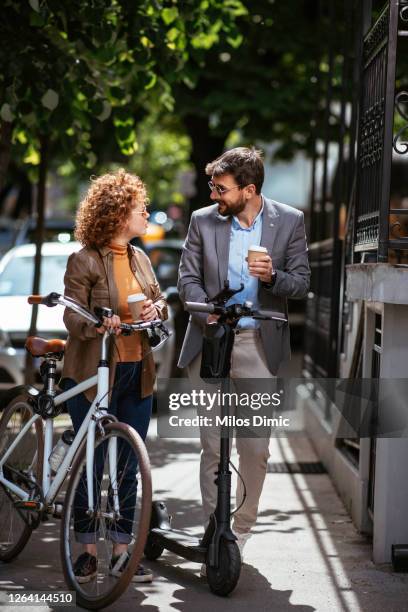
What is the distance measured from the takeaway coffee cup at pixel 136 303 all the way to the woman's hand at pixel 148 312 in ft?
0.25

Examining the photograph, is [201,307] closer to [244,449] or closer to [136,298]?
[136,298]

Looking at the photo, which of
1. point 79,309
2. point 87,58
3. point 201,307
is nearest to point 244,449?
point 201,307

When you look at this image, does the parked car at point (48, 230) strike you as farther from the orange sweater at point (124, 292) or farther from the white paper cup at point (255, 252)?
the white paper cup at point (255, 252)

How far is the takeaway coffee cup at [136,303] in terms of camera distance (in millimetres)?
5406

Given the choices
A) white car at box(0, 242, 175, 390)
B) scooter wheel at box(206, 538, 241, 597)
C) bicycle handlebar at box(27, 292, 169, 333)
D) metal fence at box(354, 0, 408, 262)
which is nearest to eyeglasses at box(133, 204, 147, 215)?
bicycle handlebar at box(27, 292, 169, 333)

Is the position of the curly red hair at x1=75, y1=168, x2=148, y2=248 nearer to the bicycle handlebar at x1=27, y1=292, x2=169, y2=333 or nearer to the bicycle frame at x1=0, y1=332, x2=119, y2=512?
the bicycle handlebar at x1=27, y1=292, x2=169, y2=333

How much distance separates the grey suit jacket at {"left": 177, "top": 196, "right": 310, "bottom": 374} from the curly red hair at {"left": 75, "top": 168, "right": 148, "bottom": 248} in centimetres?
34

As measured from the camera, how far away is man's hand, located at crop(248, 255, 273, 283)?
5.47 meters

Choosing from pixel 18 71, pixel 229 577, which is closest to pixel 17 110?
pixel 18 71

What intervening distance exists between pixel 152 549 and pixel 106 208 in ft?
5.75

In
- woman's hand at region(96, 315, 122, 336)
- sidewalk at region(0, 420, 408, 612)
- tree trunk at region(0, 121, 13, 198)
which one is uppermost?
tree trunk at region(0, 121, 13, 198)

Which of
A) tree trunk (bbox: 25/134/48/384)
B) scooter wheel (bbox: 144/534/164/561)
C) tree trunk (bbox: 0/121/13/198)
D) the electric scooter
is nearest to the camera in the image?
the electric scooter

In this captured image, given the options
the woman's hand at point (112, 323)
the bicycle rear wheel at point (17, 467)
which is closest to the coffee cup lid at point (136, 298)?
the woman's hand at point (112, 323)

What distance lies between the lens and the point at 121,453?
5418mm
